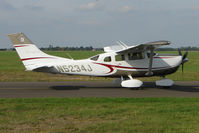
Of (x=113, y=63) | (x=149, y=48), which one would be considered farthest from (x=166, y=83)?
(x=113, y=63)

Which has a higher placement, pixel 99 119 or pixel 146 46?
pixel 146 46

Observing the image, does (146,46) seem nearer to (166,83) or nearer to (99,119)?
(166,83)

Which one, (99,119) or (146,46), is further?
(146,46)

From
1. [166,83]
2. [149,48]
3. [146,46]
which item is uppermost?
[146,46]

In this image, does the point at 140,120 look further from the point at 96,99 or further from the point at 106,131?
the point at 96,99

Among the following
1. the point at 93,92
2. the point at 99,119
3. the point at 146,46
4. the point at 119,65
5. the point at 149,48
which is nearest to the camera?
the point at 99,119

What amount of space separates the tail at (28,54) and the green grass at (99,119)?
524cm

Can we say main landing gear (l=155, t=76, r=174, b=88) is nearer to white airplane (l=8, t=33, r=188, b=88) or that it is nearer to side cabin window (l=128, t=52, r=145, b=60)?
white airplane (l=8, t=33, r=188, b=88)

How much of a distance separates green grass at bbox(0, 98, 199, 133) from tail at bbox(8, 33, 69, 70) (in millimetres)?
5238

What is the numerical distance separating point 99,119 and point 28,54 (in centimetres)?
813

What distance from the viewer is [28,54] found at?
13883 mm

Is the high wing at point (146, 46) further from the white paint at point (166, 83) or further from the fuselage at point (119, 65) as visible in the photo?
the white paint at point (166, 83)

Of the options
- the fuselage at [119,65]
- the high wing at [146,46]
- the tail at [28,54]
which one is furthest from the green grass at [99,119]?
the fuselage at [119,65]

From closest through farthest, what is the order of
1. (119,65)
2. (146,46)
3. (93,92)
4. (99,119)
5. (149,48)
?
(99,119) < (93,92) < (146,46) < (149,48) < (119,65)
